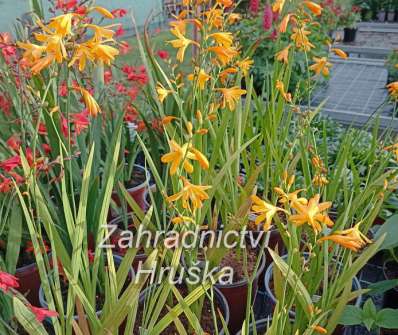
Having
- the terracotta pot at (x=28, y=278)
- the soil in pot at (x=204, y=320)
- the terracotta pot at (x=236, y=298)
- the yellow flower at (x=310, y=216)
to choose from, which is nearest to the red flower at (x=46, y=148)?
the terracotta pot at (x=28, y=278)

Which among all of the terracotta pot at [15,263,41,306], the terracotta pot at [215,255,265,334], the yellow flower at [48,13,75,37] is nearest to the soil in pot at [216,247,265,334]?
the terracotta pot at [215,255,265,334]

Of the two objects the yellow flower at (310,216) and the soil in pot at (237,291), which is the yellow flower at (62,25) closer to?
the yellow flower at (310,216)

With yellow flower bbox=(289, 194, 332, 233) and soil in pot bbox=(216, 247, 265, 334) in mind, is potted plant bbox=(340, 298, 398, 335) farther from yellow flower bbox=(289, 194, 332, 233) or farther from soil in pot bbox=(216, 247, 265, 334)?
yellow flower bbox=(289, 194, 332, 233)

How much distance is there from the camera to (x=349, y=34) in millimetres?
6555

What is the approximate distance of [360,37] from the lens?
7168mm

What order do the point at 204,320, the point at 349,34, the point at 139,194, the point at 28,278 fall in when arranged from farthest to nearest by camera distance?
1. the point at 349,34
2. the point at 139,194
3. the point at 28,278
4. the point at 204,320

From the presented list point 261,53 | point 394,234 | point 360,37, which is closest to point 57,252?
point 394,234

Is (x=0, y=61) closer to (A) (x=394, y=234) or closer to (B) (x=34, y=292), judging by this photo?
(B) (x=34, y=292)

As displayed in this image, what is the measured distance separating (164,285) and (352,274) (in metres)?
0.41

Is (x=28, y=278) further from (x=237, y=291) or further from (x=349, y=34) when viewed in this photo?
(x=349, y=34)

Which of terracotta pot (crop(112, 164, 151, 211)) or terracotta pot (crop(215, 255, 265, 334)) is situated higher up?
terracotta pot (crop(112, 164, 151, 211))

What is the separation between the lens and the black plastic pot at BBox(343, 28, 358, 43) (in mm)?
6512

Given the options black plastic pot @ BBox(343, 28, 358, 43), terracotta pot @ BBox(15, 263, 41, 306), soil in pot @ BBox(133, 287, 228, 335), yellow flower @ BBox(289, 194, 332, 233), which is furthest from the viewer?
black plastic pot @ BBox(343, 28, 358, 43)

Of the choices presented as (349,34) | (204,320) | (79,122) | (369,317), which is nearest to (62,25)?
(79,122)
